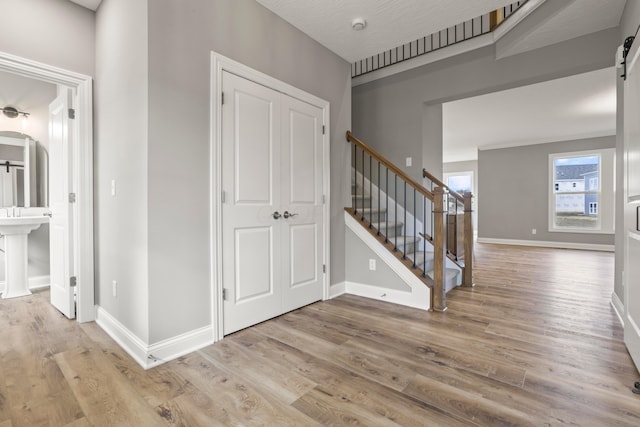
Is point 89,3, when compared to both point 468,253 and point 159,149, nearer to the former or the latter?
point 159,149

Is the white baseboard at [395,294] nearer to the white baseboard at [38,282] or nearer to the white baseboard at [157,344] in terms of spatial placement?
the white baseboard at [157,344]

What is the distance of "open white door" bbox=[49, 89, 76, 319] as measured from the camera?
265 cm

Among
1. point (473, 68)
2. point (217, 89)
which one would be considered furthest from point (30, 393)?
point (473, 68)

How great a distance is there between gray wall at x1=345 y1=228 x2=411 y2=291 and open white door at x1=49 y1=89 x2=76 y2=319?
102 inches

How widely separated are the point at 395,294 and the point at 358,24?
2573 mm

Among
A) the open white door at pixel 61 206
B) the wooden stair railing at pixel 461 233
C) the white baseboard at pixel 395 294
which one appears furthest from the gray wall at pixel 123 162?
the wooden stair railing at pixel 461 233

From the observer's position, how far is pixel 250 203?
247 centimetres

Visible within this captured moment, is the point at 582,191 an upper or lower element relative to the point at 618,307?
upper

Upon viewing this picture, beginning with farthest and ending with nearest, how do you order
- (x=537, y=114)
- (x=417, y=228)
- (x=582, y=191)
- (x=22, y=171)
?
(x=582, y=191) → (x=537, y=114) → (x=417, y=228) → (x=22, y=171)

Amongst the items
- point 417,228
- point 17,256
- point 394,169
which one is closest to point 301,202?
point 394,169

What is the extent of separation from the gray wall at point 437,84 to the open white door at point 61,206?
11.4 feet

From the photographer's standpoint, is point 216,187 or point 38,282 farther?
point 38,282

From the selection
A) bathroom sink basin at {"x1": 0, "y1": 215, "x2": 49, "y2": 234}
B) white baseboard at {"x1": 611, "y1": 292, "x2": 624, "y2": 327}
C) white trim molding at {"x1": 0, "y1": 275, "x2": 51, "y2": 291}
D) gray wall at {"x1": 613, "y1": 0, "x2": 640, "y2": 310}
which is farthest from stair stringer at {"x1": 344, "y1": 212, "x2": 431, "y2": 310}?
white trim molding at {"x1": 0, "y1": 275, "x2": 51, "y2": 291}

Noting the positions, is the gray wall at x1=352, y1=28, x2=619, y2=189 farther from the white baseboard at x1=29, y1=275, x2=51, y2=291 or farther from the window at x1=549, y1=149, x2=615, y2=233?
the window at x1=549, y1=149, x2=615, y2=233
